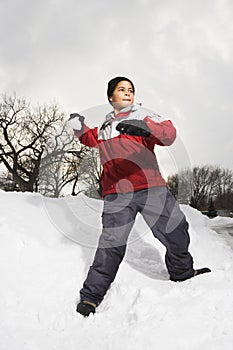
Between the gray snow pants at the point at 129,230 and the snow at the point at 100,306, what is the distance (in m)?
0.16

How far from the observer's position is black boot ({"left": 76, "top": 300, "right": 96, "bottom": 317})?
8.63 ft

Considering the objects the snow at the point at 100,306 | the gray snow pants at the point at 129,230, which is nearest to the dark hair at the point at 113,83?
the gray snow pants at the point at 129,230

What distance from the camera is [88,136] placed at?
318cm

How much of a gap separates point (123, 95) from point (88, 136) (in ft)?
1.58

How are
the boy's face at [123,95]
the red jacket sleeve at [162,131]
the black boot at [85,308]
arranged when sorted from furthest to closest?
the boy's face at [123,95]
the red jacket sleeve at [162,131]
the black boot at [85,308]

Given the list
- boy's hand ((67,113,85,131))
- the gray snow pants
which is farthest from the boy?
boy's hand ((67,113,85,131))

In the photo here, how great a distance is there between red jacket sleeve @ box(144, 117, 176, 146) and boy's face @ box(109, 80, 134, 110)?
0.38m

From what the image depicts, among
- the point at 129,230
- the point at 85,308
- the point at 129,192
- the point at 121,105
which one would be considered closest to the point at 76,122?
the point at 121,105

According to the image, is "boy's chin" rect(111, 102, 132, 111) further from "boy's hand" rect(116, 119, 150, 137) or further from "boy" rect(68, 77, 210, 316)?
"boy's hand" rect(116, 119, 150, 137)

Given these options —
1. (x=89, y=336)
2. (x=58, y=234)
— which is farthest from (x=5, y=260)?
(x=89, y=336)

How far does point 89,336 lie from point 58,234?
1.58 meters

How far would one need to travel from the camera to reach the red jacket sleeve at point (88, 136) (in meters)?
3.16

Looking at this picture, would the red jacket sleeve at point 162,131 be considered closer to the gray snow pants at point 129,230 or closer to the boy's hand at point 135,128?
the boy's hand at point 135,128

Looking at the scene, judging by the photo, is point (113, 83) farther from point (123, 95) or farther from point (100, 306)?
point (100, 306)
